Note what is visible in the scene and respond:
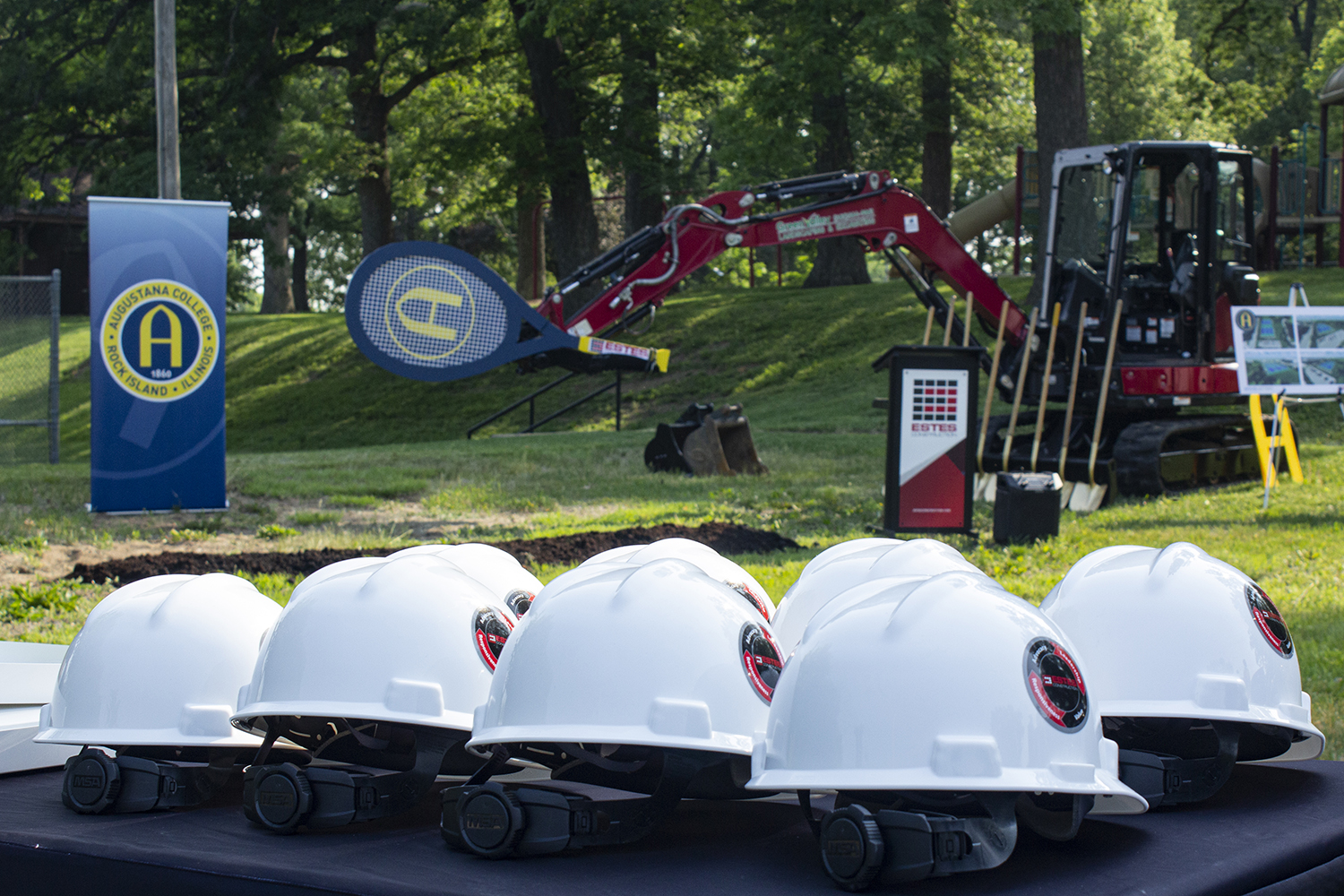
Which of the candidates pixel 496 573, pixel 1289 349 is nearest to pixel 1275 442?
pixel 1289 349

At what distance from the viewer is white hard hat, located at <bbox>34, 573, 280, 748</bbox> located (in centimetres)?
320

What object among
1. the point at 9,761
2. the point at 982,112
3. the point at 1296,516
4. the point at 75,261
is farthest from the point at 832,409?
the point at 75,261

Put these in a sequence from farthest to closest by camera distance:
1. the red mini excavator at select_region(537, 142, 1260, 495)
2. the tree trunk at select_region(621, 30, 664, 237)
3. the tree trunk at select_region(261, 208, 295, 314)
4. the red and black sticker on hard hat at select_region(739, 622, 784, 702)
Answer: the tree trunk at select_region(261, 208, 295, 314) → the tree trunk at select_region(621, 30, 664, 237) → the red mini excavator at select_region(537, 142, 1260, 495) → the red and black sticker on hard hat at select_region(739, 622, 784, 702)

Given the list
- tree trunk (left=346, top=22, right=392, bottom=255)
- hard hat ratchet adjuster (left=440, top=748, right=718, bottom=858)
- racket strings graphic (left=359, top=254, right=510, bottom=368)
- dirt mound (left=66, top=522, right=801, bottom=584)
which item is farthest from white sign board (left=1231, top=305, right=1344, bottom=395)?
tree trunk (left=346, top=22, right=392, bottom=255)

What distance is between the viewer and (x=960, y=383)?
9.12 meters

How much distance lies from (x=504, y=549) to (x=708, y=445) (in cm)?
600

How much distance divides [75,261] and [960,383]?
1654 inches

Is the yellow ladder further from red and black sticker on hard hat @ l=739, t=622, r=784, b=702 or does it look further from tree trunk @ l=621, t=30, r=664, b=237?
tree trunk @ l=621, t=30, r=664, b=237

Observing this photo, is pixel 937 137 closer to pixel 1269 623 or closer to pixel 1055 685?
pixel 1269 623

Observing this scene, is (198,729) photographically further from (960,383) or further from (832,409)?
(832,409)

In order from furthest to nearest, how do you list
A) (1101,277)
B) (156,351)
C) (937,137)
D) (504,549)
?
(937,137)
(1101,277)
(156,351)
(504,549)

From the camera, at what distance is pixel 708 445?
14.5 meters

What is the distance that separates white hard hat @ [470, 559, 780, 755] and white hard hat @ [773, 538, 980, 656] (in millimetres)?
623

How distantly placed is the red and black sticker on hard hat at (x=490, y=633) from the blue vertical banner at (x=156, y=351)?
8915 mm
